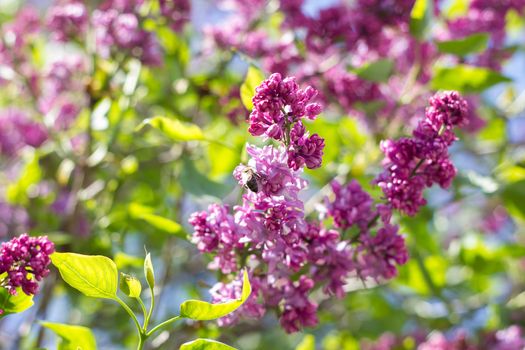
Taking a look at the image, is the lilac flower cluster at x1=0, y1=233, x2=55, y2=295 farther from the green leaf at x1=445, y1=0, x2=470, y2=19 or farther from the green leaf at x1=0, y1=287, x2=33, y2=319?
the green leaf at x1=445, y1=0, x2=470, y2=19

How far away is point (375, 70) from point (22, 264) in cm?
109

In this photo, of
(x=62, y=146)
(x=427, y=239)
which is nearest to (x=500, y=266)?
(x=427, y=239)

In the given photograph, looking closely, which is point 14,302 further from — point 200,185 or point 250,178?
point 200,185

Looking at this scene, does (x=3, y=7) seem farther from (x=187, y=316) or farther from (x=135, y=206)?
(x=187, y=316)

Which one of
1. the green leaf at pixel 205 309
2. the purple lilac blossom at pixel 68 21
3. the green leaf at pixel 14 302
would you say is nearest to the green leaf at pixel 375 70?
the purple lilac blossom at pixel 68 21

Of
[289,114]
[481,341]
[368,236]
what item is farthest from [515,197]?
[289,114]

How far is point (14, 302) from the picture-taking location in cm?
100

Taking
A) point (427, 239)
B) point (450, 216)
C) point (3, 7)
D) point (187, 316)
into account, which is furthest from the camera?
point (450, 216)

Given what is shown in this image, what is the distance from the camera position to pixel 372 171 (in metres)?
1.70

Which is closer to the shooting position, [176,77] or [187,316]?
[187,316]

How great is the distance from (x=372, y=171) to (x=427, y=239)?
27cm

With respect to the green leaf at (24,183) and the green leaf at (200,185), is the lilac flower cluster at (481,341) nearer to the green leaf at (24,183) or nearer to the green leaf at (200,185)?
the green leaf at (200,185)

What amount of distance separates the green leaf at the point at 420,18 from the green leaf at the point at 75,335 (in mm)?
1119

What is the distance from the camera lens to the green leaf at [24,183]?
199cm
